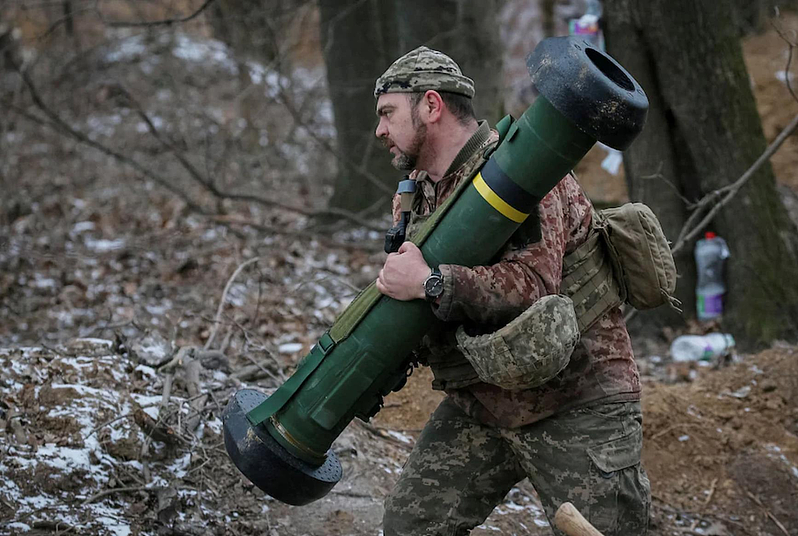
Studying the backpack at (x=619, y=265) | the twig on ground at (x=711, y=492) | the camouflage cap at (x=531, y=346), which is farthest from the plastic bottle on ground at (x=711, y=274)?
the camouflage cap at (x=531, y=346)

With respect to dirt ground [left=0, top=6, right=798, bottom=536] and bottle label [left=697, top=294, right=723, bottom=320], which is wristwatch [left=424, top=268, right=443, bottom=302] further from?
bottle label [left=697, top=294, right=723, bottom=320]

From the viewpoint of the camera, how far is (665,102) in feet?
20.6

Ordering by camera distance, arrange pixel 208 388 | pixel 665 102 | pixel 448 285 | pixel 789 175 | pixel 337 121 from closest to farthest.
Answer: pixel 448 285, pixel 208 388, pixel 665 102, pixel 337 121, pixel 789 175

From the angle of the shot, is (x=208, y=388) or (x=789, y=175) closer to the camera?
(x=208, y=388)

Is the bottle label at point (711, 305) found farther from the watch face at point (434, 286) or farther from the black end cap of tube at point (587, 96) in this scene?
the watch face at point (434, 286)

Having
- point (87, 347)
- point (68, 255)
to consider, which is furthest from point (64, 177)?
point (87, 347)

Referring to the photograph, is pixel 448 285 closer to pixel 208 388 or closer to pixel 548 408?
pixel 548 408

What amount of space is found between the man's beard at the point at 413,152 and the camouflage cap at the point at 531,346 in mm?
651

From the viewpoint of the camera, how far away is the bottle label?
6.31m

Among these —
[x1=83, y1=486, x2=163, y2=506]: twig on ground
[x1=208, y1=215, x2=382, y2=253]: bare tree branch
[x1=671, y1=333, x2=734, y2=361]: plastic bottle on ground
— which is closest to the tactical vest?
[x1=83, y1=486, x2=163, y2=506]: twig on ground

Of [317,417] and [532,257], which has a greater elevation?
[532,257]

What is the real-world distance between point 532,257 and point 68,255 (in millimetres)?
6468

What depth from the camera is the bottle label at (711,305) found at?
6.31 meters

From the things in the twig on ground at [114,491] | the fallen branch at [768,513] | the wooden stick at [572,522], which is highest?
the wooden stick at [572,522]
